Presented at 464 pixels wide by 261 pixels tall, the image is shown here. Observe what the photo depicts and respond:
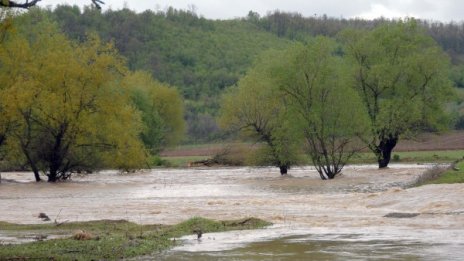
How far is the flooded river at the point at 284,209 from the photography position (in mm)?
19875

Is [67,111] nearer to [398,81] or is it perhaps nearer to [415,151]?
[398,81]

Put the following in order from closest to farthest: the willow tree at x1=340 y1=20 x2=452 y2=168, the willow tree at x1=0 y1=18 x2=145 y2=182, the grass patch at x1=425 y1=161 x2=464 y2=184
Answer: the grass patch at x1=425 y1=161 x2=464 y2=184, the willow tree at x1=0 y1=18 x2=145 y2=182, the willow tree at x1=340 y1=20 x2=452 y2=168

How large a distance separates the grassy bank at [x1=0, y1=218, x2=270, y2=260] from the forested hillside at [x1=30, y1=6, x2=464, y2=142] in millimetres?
99537

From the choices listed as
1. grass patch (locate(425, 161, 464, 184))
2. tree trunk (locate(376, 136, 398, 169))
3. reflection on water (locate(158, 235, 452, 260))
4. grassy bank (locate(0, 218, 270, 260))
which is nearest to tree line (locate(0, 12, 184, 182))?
tree trunk (locate(376, 136, 398, 169))

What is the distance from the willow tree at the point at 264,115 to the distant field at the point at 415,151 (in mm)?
2371

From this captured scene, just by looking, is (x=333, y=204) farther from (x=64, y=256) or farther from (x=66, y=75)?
A: (x=66, y=75)

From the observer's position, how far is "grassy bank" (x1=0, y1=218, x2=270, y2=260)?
18.5 m

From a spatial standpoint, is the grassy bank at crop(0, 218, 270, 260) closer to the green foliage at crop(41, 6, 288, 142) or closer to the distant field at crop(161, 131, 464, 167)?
the distant field at crop(161, 131, 464, 167)

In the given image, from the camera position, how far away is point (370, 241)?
69.3 ft

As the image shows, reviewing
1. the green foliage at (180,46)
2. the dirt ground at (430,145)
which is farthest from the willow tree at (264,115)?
the green foliage at (180,46)

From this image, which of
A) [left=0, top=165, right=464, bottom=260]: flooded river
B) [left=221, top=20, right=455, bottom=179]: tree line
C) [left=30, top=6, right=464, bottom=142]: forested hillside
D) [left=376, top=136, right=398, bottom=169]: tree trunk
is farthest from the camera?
[left=30, top=6, right=464, bottom=142]: forested hillside

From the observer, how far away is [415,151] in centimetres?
8694

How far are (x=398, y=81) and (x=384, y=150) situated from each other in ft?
18.1

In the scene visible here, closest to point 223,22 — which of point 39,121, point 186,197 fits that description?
point 39,121
